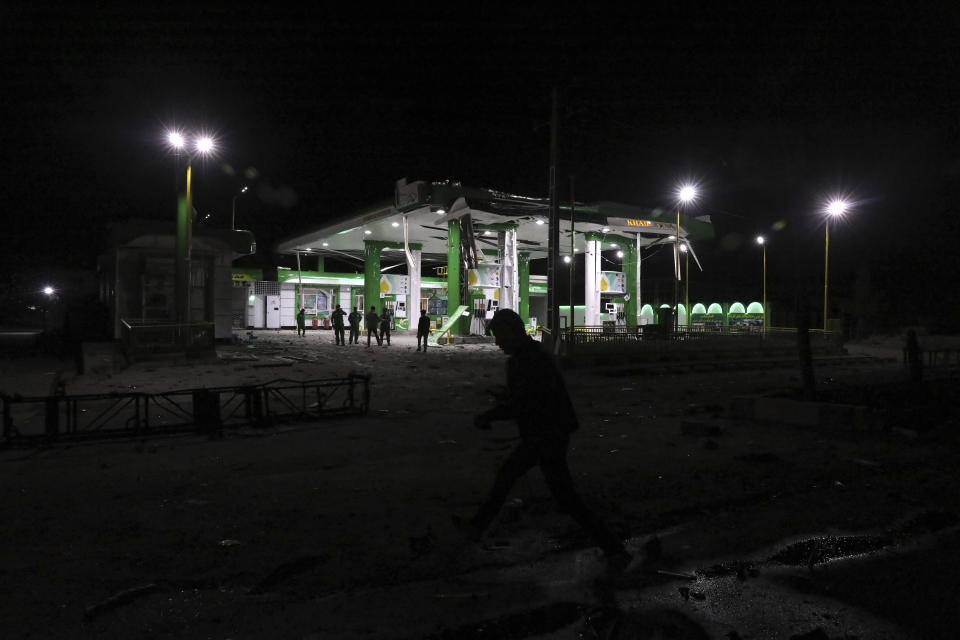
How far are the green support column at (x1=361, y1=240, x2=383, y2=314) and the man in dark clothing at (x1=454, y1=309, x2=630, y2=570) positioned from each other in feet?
125

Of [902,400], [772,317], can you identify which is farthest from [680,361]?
[772,317]

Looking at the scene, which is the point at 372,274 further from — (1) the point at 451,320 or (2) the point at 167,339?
(2) the point at 167,339

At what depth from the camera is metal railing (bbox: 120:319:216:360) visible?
16594 mm

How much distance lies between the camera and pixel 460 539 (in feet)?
13.6

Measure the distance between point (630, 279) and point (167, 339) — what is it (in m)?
33.5

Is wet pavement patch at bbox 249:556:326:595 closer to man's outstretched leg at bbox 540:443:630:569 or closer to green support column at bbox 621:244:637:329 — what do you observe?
man's outstretched leg at bbox 540:443:630:569

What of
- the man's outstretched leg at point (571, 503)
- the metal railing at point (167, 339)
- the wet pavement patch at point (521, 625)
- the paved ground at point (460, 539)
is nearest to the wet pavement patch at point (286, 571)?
the paved ground at point (460, 539)

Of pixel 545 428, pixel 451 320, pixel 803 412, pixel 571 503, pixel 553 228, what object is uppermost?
pixel 553 228

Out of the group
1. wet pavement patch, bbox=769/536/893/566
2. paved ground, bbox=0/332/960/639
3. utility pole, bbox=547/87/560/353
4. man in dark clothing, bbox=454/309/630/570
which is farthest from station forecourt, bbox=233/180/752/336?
man in dark clothing, bbox=454/309/630/570

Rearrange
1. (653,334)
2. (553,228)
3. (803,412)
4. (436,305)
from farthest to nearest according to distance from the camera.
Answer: (436,305)
(653,334)
(553,228)
(803,412)

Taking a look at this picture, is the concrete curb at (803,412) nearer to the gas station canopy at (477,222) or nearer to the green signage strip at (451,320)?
the gas station canopy at (477,222)

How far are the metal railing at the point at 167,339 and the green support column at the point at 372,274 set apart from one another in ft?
76.6

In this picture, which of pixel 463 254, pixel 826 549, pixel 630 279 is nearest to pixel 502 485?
pixel 826 549

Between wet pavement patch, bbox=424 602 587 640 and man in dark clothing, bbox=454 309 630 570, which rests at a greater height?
man in dark clothing, bbox=454 309 630 570
